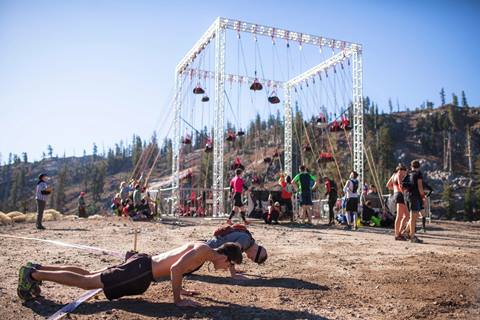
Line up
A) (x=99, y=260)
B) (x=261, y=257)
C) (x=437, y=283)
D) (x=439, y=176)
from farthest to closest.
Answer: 1. (x=439, y=176)
2. (x=99, y=260)
3. (x=261, y=257)
4. (x=437, y=283)

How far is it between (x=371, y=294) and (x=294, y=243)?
392 centimetres

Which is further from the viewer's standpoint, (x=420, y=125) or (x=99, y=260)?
(x=420, y=125)

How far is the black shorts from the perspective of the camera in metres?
4.07

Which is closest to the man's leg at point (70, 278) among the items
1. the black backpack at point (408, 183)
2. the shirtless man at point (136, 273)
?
the shirtless man at point (136, 273)

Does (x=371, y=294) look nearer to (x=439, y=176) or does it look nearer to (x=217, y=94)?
(x=217, y=94)

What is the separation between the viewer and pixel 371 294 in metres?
4.46

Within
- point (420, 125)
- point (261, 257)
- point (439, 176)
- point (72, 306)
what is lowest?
point (72, 306)

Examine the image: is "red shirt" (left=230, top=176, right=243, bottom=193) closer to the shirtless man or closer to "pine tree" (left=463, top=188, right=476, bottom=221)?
the shirtless man

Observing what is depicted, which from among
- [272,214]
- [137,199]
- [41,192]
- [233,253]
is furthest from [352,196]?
[41,192]

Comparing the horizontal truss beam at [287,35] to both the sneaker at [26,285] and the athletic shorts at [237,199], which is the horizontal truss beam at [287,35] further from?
the sneaker at [26,285]

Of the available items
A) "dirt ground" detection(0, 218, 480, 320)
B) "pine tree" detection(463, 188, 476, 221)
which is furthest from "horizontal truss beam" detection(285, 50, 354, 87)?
"pine tree" detection(463, 188, 476, 221)

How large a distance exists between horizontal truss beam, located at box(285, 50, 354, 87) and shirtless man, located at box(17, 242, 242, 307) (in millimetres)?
18476

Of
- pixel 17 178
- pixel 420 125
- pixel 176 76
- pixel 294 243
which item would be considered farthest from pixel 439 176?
A: pixel 17 178

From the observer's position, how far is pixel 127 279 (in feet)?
13.4
